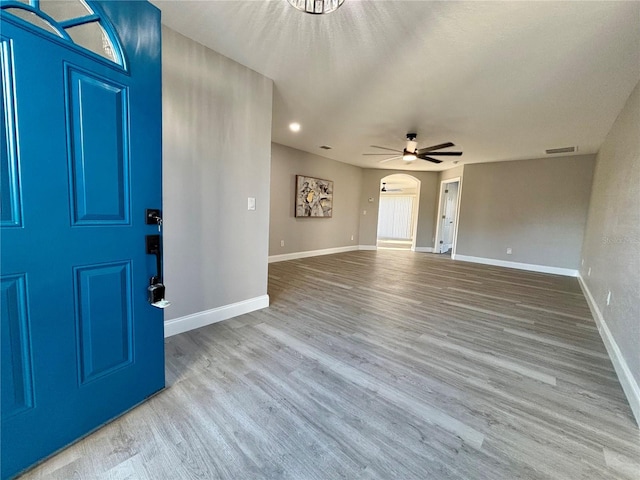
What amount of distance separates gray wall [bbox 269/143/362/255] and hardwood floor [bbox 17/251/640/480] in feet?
9.74

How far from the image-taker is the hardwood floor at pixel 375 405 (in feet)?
3.75

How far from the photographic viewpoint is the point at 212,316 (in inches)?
98.9

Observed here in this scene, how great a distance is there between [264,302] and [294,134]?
313 cm

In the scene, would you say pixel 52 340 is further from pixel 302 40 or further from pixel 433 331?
pixel 433 331

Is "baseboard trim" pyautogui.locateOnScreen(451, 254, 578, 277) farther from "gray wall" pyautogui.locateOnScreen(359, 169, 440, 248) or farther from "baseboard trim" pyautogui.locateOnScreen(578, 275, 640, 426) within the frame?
"baseboard trim" pyautogui.locateOnScreen(578, 275, 640, 426)

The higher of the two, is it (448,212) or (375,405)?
(448,212)

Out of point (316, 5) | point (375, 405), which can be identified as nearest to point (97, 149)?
point (316, 5)

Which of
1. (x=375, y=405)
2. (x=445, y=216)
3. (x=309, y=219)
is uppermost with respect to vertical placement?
(x=445, y=216)

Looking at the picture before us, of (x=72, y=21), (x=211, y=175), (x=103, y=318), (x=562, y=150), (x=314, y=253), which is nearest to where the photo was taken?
(x=72, y=21)

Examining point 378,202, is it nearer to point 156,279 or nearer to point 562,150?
point 562,150

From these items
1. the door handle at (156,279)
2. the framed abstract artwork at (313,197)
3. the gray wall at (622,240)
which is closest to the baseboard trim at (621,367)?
the gray wall at (622,240)

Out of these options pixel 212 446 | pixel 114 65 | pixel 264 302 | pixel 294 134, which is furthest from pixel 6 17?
pixel 294 134

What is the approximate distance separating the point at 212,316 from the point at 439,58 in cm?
311

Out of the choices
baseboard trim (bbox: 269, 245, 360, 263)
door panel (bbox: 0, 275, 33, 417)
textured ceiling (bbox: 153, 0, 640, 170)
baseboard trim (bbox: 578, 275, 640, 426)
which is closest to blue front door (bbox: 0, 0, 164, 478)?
door panel (bbox: 0, 275, 33, 417)
